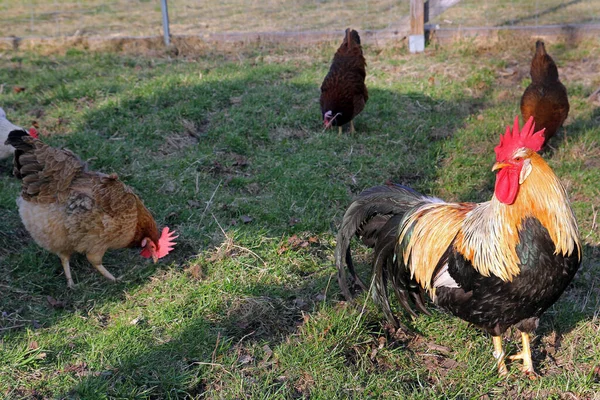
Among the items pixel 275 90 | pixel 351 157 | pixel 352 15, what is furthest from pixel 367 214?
pixel 352 15

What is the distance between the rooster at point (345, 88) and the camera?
6014 mm

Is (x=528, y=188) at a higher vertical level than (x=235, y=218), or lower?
higher

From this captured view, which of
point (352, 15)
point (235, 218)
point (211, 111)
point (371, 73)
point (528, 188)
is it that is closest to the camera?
point (528, 188)

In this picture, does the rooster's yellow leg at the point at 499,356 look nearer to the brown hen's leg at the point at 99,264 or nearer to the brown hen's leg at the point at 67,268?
the brown hen's leg at the point at 99,264

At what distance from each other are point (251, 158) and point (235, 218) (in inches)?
42.9

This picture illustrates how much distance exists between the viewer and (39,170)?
3.74m

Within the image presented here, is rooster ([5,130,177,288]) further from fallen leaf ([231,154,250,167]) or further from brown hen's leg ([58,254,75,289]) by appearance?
fallen leaf ([231,154,250,167])

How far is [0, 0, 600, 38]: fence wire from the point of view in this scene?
9.56m

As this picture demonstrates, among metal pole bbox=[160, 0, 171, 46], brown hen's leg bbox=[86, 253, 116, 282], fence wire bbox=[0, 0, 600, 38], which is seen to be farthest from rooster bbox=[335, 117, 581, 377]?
metal pole bbox=[160, 0, 171, 46]

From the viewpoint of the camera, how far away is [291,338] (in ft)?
11.2

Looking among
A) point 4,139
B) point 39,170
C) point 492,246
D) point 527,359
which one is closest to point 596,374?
point 527,359

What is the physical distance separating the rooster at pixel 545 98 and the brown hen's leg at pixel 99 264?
415cm

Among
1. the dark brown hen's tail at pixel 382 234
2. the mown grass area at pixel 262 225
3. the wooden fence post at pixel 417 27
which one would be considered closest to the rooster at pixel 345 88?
the mown grass area at pixel 262 225

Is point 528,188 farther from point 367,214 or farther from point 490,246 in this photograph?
point 367,214
